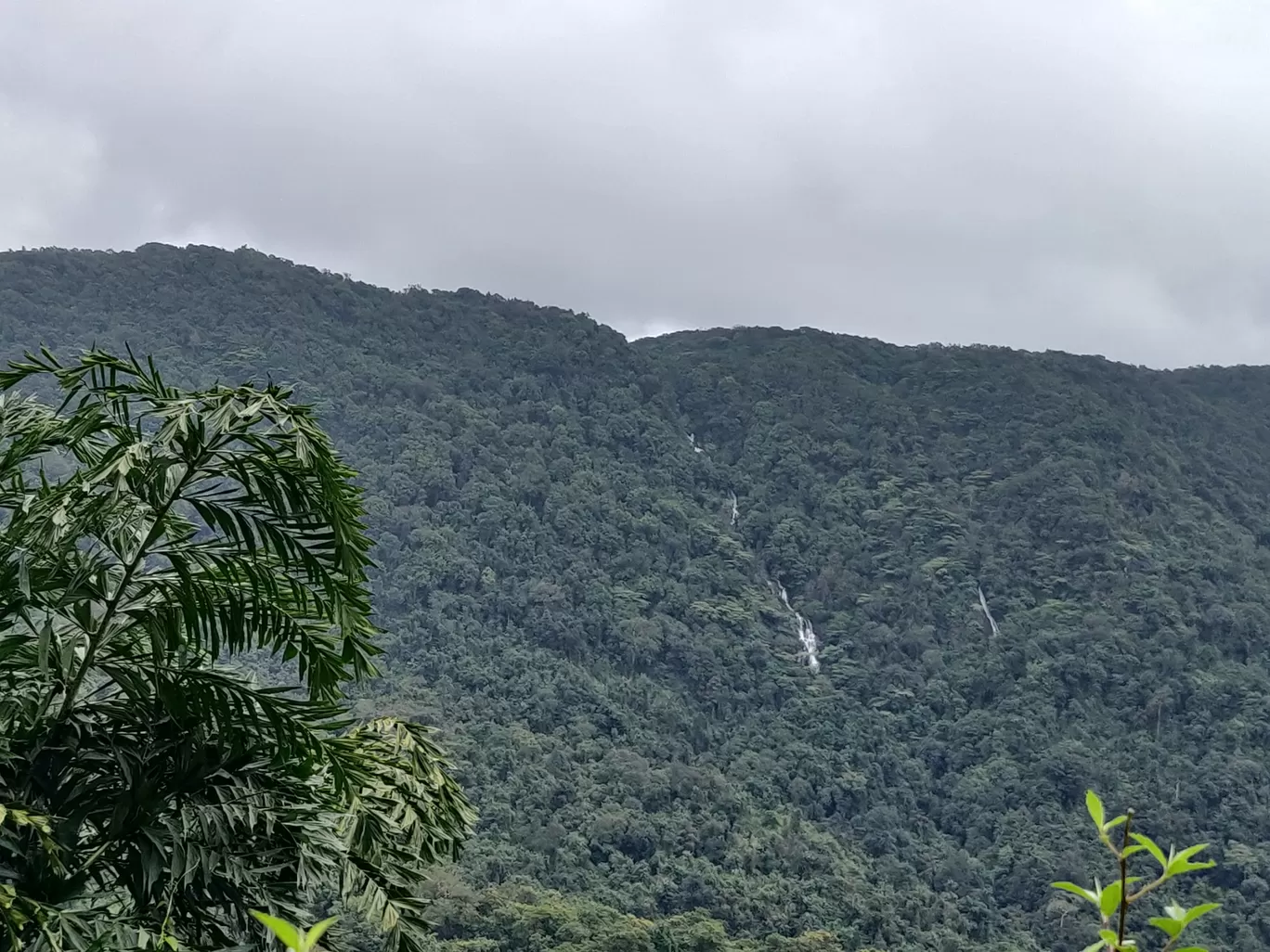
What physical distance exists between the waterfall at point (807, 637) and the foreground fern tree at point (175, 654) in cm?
4983

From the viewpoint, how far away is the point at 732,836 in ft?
116

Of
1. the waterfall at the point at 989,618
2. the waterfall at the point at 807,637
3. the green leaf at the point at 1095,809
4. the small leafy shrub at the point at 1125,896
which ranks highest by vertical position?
the waterfall at the point at 989,618

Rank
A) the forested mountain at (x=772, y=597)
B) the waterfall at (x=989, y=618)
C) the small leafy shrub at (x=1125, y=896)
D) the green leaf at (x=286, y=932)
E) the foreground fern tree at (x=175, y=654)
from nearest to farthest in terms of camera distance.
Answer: the green leaf at (x=286, y=932) → the small leafy shrub at (x=1125, y=896) → the foreground fern tree at (x=175, y=654) → the forested mountain at (x=772, y=597) → the waterfall at (x=989, y=618)

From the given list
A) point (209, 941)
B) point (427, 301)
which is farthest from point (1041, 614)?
point (209, 941)

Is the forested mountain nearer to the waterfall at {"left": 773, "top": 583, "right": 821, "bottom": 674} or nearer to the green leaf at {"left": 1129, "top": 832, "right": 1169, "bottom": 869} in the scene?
the waterfall at {"left": 773, "top": 583, "right": 821, "bottom": 674}

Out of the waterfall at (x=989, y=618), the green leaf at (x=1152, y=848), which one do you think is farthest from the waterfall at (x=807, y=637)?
the green leaf at (x=1152, y=848)

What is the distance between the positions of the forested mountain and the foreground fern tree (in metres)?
19.3

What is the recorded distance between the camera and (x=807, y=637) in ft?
183

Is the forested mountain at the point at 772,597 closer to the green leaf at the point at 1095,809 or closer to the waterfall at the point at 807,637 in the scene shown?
the waterfall at the point at 807,637

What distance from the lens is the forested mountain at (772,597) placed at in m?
34.2

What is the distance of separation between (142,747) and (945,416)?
71.3m

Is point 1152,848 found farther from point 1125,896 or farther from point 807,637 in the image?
point 807,637

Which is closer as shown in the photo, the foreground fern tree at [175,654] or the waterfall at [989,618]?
the foreground fern tree at [175,654]

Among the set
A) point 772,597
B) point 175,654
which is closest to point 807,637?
point 772,597
